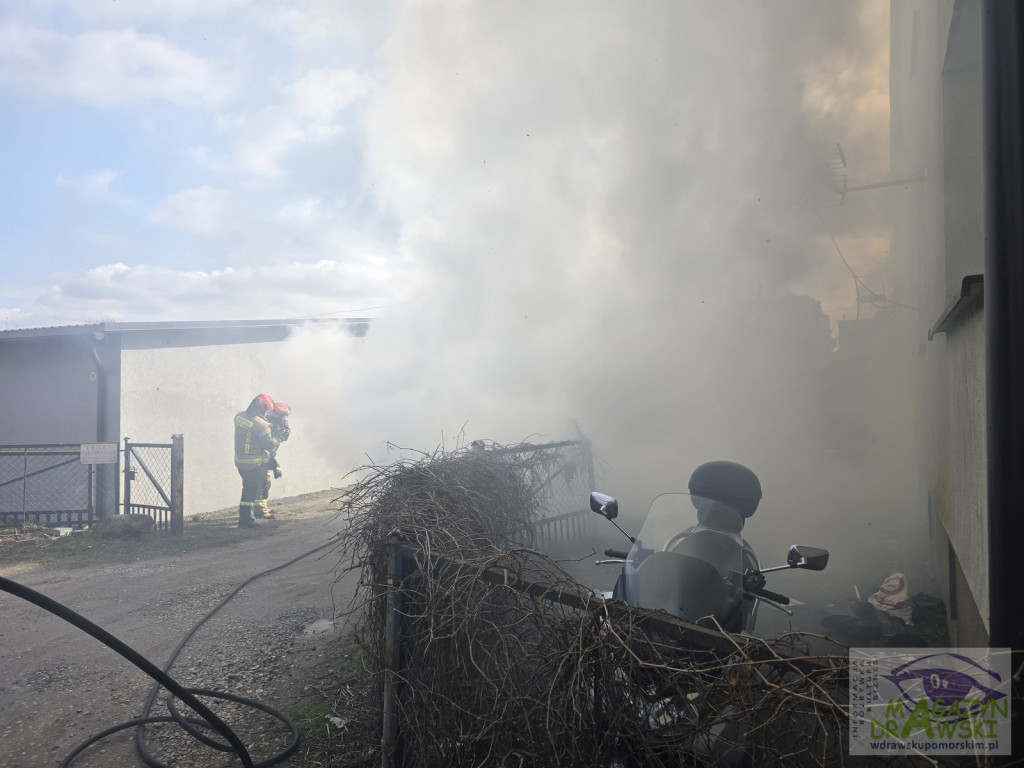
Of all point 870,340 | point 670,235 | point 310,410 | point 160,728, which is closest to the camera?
point 160,728

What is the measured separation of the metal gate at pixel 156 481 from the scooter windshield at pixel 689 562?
846 centimetres

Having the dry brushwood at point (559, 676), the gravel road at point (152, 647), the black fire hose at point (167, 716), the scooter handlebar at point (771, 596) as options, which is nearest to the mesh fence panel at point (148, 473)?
the gravel road at point (152, 647)

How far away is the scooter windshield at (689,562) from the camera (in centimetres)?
249

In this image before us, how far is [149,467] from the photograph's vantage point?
10656 mm

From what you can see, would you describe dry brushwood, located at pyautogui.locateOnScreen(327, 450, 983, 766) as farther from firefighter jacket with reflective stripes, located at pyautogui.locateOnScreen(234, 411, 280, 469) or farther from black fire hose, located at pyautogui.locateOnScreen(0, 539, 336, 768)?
firefighter jacket with reflective stripes, located at pyautogui.locateOnScreen(234, 411, 280, 469)

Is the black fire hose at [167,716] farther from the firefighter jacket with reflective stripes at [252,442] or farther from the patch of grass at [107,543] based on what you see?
the firefighter jacket with reflective stripes at [252,442]

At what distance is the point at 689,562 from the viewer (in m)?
2.57

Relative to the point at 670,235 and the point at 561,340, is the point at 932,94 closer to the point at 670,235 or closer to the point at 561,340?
the point at 670,235

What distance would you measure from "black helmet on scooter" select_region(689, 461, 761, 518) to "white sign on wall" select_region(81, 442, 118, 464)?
371 inches

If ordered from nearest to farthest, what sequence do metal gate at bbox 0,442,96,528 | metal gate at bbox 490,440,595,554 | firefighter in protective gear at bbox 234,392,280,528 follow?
metal gate at bbox 490,440,595,554 < firefighter in protective gear at bbox 234,392,280,528 < metal gate at bbox 0,442,96,528

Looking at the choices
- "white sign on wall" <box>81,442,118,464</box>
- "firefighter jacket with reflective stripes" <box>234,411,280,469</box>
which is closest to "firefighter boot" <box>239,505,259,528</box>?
"firefighter jacket with reflective stripes" <box>234,411,280,469</box>

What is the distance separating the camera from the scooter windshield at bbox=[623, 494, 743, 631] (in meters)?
2.49

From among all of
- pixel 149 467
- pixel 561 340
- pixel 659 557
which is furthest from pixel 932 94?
pixel 149 467

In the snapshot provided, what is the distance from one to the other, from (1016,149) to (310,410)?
14567mm
